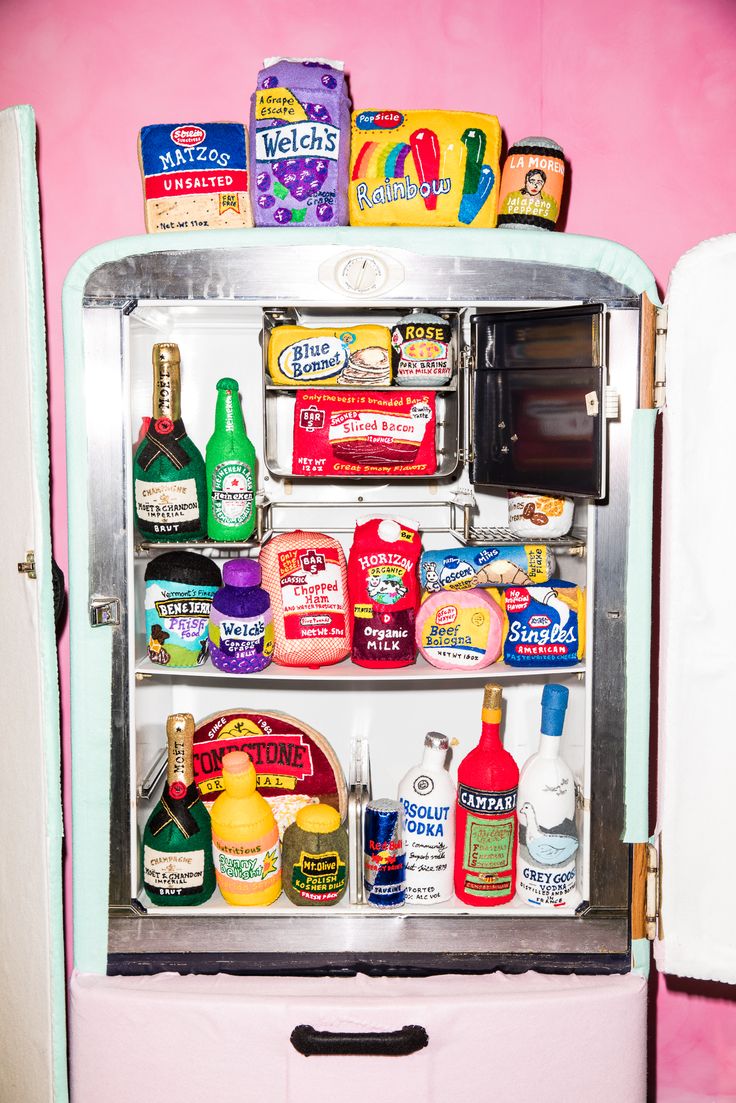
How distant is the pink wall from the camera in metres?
1.62

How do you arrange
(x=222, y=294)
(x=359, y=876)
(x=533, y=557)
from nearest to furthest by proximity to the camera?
(x=222, y=294) → (x=359, y=876) → (x=533, y=557)

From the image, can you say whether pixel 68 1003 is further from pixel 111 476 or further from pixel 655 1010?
pixel 655 1010

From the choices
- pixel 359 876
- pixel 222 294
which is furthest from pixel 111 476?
pixel 359 876

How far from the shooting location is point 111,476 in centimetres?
127

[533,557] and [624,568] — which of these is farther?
[533,557]


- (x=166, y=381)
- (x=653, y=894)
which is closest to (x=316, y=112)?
(x=166, y=381)

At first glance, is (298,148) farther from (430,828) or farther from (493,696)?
(430,828)

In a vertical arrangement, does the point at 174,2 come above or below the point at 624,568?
above

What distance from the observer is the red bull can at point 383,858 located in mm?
1401

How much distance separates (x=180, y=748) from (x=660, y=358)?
101cm

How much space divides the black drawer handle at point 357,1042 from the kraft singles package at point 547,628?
610mm

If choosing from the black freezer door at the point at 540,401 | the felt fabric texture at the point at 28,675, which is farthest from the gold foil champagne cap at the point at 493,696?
the felt fabric texture at the point at 28,675

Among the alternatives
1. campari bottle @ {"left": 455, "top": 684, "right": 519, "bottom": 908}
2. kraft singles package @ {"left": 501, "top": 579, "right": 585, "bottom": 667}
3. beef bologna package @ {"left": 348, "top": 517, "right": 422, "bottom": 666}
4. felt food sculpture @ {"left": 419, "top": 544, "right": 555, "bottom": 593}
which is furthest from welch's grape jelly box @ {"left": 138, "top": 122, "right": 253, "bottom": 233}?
campari bottle @ {"left": 455, "top": 684, "right": 519, "bottom": 908}

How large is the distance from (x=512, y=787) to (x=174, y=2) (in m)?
1.65
